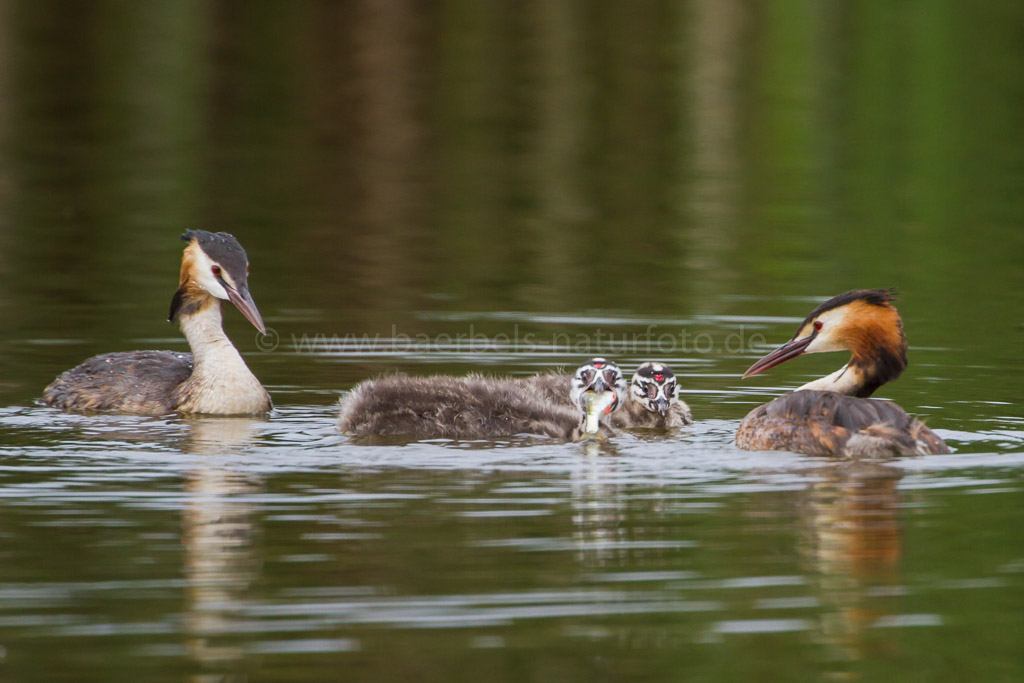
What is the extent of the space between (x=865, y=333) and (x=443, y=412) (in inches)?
91.3

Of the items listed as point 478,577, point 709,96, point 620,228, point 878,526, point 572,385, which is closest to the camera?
point 478,577

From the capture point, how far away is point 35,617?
19.0 feet

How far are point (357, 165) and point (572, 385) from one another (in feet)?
53.6

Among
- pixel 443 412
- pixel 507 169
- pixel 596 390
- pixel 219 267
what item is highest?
pixel 507 169

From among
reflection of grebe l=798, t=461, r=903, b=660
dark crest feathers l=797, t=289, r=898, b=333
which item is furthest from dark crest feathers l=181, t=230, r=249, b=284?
reflection of grebe l=798, t=461, r=903, b=660

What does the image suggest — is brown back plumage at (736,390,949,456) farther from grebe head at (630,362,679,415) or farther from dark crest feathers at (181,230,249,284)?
dark crest feathers at (181,230,249,284)

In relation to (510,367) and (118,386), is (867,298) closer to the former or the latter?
(510,367)

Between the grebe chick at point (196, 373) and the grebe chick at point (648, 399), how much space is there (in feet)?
5.90

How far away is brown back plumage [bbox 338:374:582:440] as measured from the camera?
29.6 feet

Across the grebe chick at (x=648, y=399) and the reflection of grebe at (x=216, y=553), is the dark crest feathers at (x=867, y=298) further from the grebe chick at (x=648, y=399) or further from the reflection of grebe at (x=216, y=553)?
the reflection of grebe at (x=216, y=553)

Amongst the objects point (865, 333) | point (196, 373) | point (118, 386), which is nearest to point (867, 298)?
point (865, 333)

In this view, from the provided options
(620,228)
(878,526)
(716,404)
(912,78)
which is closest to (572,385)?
(716,404)

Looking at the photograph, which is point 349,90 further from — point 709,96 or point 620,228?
point 620,228

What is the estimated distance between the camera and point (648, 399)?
9.65 meters
